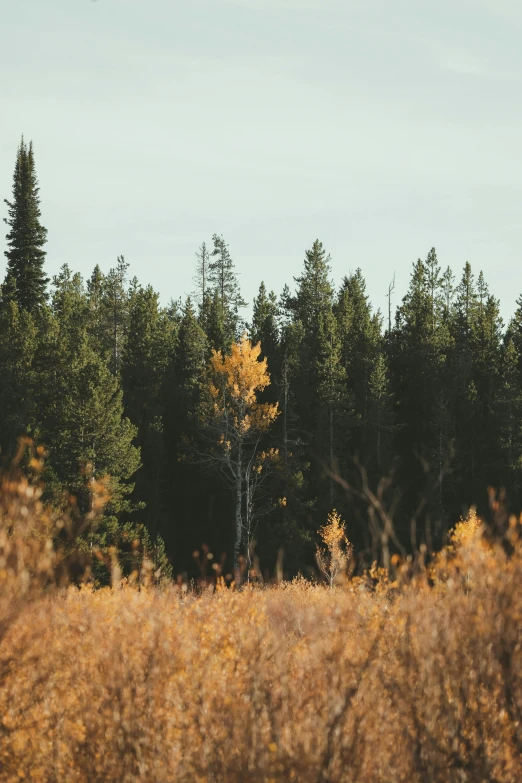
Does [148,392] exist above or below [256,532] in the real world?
above

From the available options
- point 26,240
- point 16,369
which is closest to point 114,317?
point 26,240

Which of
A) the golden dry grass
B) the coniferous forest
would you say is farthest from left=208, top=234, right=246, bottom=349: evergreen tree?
the golden dry grass

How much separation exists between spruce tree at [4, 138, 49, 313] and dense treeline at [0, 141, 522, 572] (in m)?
0.09

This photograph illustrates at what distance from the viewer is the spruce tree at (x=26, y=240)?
45.0 meters

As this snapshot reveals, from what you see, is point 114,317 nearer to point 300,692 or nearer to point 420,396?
point 420,396

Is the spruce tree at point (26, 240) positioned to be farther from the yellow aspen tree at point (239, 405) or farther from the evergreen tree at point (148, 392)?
the yellow aspen tree at point (239, 405)

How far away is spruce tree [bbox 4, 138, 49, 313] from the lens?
148 feet

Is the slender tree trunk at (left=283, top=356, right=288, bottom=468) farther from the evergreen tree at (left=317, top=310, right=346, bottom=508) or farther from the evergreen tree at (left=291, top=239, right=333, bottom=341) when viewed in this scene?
the evergreen tree at (left=291, top=239, right=333, bottom=341)

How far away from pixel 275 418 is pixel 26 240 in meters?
19.4

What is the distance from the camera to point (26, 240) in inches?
1881

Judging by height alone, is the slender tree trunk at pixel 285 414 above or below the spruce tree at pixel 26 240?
below

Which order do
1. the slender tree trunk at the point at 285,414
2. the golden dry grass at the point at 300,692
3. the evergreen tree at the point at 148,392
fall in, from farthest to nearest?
the evergreen tree at the point at 148,392
the slender tree trunk at the point at 285,414
the golden dry grass at the point at 300,692

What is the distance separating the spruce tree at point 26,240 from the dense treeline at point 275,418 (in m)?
0.09

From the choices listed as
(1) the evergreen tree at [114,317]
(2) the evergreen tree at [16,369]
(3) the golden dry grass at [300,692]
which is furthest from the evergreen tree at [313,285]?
(3) the golden dry grass at [300,692]
